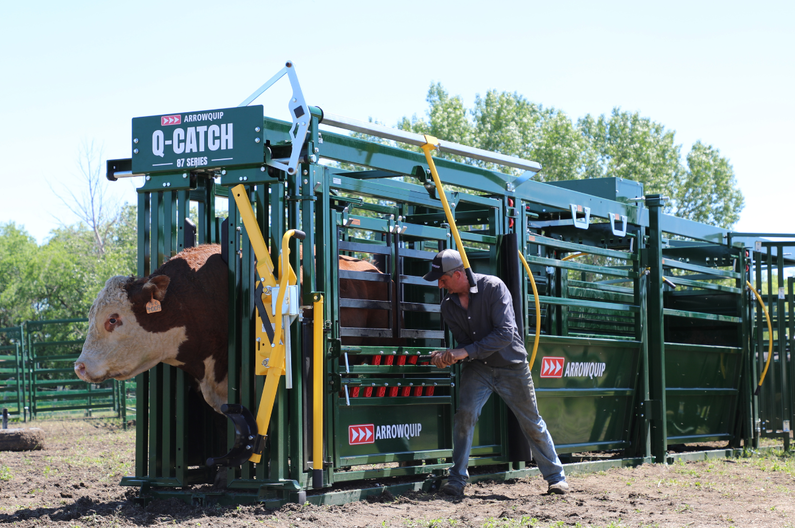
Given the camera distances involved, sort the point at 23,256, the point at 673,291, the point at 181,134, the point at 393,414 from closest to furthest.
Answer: the point at 181,134
the point at 393,414
the point at 673,291
the point at 23,256

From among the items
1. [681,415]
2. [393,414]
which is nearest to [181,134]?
[393,414]

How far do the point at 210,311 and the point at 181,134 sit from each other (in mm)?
1392

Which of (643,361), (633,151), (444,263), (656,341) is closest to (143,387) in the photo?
(444,263)

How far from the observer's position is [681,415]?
34.6 feet

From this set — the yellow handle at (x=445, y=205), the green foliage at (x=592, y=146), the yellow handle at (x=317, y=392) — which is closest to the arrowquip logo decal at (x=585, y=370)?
the yellow handle at (x=445, y=205)

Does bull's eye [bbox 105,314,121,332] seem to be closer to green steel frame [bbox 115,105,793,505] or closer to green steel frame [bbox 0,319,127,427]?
green steel frame [bbox 115,105,793,505]

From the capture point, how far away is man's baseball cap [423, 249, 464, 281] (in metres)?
7.11

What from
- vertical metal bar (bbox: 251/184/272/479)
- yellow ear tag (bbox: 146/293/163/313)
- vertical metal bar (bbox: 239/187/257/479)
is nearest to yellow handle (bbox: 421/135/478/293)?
vertical metal bar (bbox: 251/184/272/479)

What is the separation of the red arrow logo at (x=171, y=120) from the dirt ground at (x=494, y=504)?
287 centimetres

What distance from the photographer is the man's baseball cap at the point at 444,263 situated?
23.3ft

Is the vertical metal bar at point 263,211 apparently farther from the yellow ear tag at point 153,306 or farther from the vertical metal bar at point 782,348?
the vertical metal bar at point 782,348

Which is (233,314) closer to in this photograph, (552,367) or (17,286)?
(552,367)

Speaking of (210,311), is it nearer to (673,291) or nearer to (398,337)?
(398,337)

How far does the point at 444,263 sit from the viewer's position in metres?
7.11
